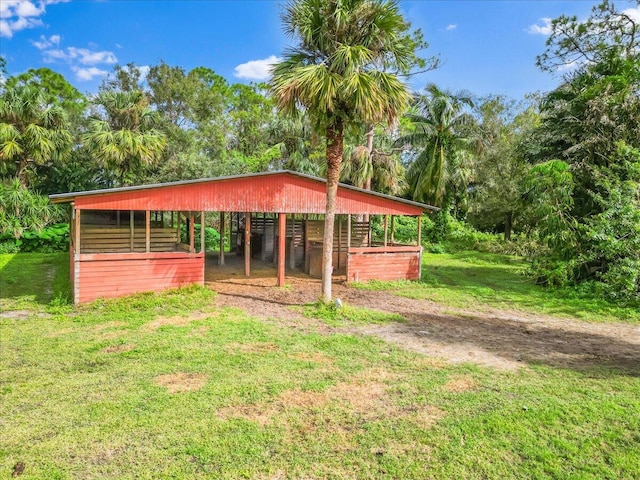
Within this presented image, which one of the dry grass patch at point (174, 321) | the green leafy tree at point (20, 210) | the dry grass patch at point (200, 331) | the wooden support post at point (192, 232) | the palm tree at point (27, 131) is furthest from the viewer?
the palm tree at point (27, 131)

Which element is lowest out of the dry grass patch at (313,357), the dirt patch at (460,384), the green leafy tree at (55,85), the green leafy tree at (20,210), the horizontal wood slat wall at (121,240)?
the dirt patch at (460,384)

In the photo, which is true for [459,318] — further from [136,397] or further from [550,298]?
[136,397]

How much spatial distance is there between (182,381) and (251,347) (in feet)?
5.85

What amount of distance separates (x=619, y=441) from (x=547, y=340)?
4317mm

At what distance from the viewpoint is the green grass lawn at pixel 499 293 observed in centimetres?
1146

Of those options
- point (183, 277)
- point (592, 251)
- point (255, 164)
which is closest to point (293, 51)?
point (183, 277)

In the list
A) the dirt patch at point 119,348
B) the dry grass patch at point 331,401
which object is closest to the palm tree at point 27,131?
the dirt patch at point 119,348

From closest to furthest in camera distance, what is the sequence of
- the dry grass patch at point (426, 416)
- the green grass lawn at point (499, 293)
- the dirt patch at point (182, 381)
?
the dry grass patch at point (426, 416) < the dirt patch at point (182, 381) < the green grass lawn at point (499, 293)

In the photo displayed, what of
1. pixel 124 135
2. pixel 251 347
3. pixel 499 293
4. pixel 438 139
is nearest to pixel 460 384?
pixel 251 347

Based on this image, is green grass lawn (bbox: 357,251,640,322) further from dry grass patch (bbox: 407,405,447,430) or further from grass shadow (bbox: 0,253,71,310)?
grass shadow (bbox: 0,253,71,310)

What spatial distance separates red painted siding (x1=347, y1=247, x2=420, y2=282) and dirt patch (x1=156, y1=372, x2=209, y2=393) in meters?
8.86

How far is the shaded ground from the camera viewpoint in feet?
24.8

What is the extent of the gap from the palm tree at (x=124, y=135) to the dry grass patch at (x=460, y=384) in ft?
63.1

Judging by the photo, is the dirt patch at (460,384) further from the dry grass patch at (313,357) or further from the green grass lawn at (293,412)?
the dry grass patch at (313,357)
